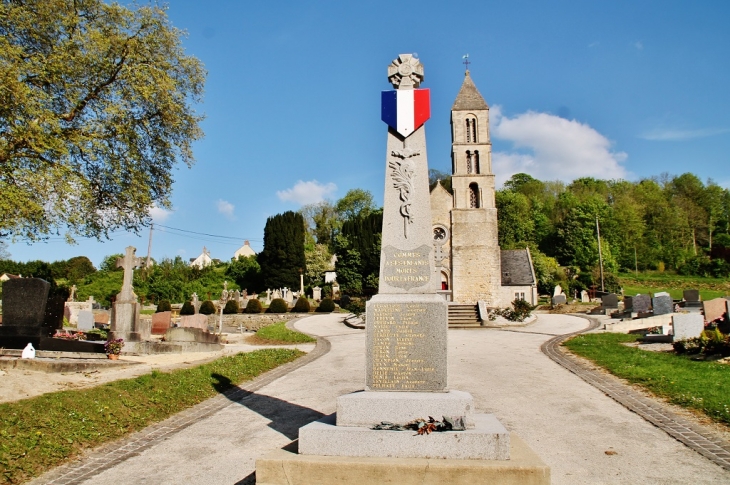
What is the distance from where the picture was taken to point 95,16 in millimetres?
15516

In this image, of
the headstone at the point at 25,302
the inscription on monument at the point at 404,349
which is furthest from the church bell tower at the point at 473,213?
the inscription on monument at the point at 404,349

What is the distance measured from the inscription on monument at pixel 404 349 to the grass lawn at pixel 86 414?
3.70m

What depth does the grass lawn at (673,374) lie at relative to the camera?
749 centimetres

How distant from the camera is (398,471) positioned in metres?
4.32

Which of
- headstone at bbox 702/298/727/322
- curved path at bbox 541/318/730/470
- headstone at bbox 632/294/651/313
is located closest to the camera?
curved path at bbox 541/318/730/470

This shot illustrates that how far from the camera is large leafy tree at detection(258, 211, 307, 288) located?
51.1 m

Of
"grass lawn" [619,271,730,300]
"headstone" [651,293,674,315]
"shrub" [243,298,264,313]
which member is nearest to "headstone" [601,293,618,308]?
"headstone" [651,293,674,315]

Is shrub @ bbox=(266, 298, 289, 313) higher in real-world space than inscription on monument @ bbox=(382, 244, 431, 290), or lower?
lower

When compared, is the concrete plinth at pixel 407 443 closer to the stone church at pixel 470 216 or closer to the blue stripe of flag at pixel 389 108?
the blue stripe of flag at pixel 389 108

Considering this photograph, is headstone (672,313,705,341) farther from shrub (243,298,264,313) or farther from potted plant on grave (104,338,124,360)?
shrub (243,298,264,313)

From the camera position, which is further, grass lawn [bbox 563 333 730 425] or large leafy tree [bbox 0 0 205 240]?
large leafy tree [bbox 0 0 205 240]

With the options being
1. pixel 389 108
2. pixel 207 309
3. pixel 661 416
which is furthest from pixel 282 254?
pixel 389 108

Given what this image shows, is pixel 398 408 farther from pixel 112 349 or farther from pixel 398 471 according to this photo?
pixel 112 349

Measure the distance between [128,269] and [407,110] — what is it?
46.6 feet
